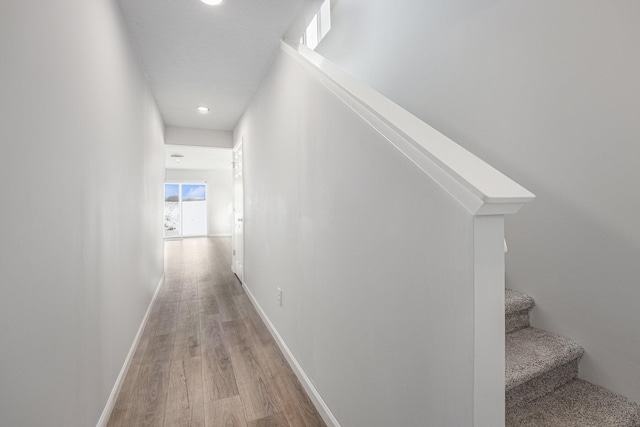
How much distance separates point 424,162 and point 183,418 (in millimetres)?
1794

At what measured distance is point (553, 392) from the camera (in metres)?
1.47

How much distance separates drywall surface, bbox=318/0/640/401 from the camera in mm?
1386

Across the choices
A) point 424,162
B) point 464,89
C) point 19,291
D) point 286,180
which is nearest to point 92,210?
point 19,291

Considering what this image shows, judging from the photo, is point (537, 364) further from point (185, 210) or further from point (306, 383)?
point (185, 210)

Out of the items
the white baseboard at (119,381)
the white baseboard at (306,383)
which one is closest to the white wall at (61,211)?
the white baseboard at (119,381)

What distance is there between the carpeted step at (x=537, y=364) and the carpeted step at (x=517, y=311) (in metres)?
0.07

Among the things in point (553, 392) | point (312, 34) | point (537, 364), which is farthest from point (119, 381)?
point (312, 34)

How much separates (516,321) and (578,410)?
0.49 meters

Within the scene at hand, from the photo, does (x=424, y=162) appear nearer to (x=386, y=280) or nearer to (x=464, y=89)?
(x=386, y=280)

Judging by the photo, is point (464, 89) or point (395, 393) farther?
point (464, 89)

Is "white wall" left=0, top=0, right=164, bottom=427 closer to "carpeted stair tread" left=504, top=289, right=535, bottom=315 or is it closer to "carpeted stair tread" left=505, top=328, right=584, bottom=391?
"carpeted stair tread" left=505, top=328, right=584, bottom=391

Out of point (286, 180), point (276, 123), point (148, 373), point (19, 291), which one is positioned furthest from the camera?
point (276, 123)

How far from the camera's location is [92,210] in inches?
54.2

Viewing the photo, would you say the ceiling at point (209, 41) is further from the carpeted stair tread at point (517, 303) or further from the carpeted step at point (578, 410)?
the carpeted step at point (578, 410)
